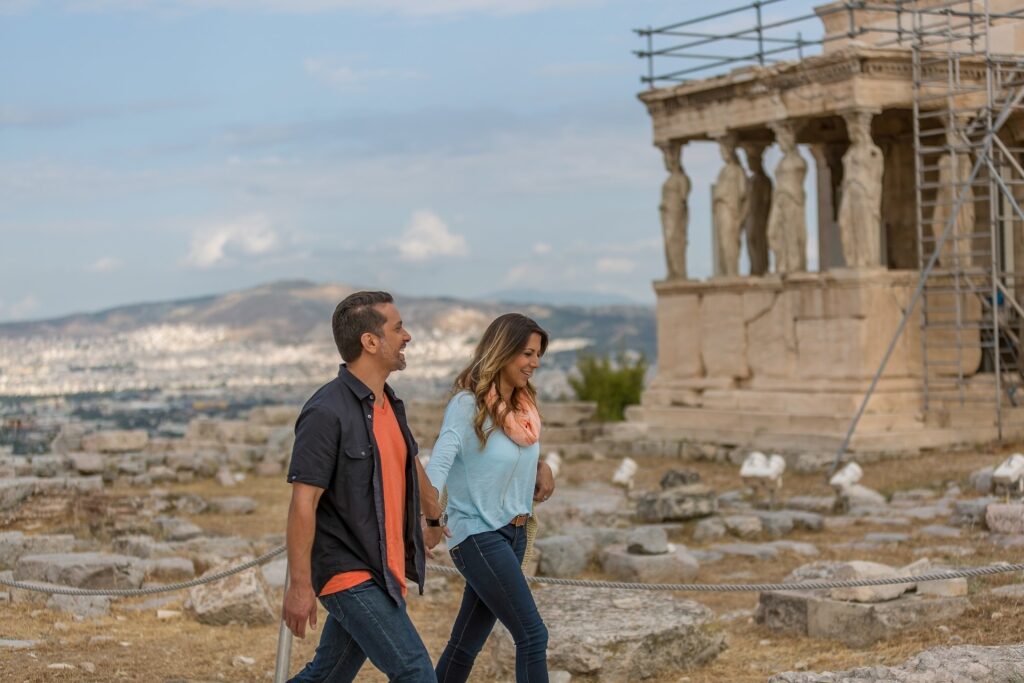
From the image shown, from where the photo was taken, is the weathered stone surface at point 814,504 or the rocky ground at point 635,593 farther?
the weathered stone surface at point 814,504

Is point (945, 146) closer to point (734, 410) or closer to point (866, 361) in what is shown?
point (866, 361)

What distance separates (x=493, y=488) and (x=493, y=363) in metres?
0.45

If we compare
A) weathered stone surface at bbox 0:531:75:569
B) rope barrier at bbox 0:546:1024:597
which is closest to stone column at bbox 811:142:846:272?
weathered stone surface at bbox 0:531:75:569

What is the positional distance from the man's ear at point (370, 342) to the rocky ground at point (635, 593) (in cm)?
217

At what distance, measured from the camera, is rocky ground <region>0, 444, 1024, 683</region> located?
25.2 ft

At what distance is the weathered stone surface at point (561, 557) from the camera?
10891 millimetres

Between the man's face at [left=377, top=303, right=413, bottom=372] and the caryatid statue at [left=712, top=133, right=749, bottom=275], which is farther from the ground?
→ the caryatid statue at [left=712, top=133, right=749, bottom=275]

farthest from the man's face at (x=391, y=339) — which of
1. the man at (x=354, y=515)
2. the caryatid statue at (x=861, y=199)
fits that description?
the caryatid statue at (x=861, y=199)

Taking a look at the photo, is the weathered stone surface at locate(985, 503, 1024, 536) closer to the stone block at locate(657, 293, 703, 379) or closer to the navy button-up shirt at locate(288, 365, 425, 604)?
the navy button-up shirt at locate(288, 365, 425, 604)

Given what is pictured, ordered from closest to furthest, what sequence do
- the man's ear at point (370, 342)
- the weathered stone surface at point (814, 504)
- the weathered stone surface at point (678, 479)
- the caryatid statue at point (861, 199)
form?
the man's ear at point (370, 342)
the weathered stone surface at point (814, 504)
the weathered stone surface at point (678, 479)
the caryatid statue at point (861, 199)

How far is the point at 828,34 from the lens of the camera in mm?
21688

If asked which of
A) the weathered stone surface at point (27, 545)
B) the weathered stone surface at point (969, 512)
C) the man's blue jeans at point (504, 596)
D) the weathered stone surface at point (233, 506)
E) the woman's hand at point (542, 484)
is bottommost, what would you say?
the weathered stone surface at point (233, 506)

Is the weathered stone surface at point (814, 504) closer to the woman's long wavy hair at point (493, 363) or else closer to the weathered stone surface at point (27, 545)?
the weathered stone surface at point (27, 545)

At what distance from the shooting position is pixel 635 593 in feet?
28.1
